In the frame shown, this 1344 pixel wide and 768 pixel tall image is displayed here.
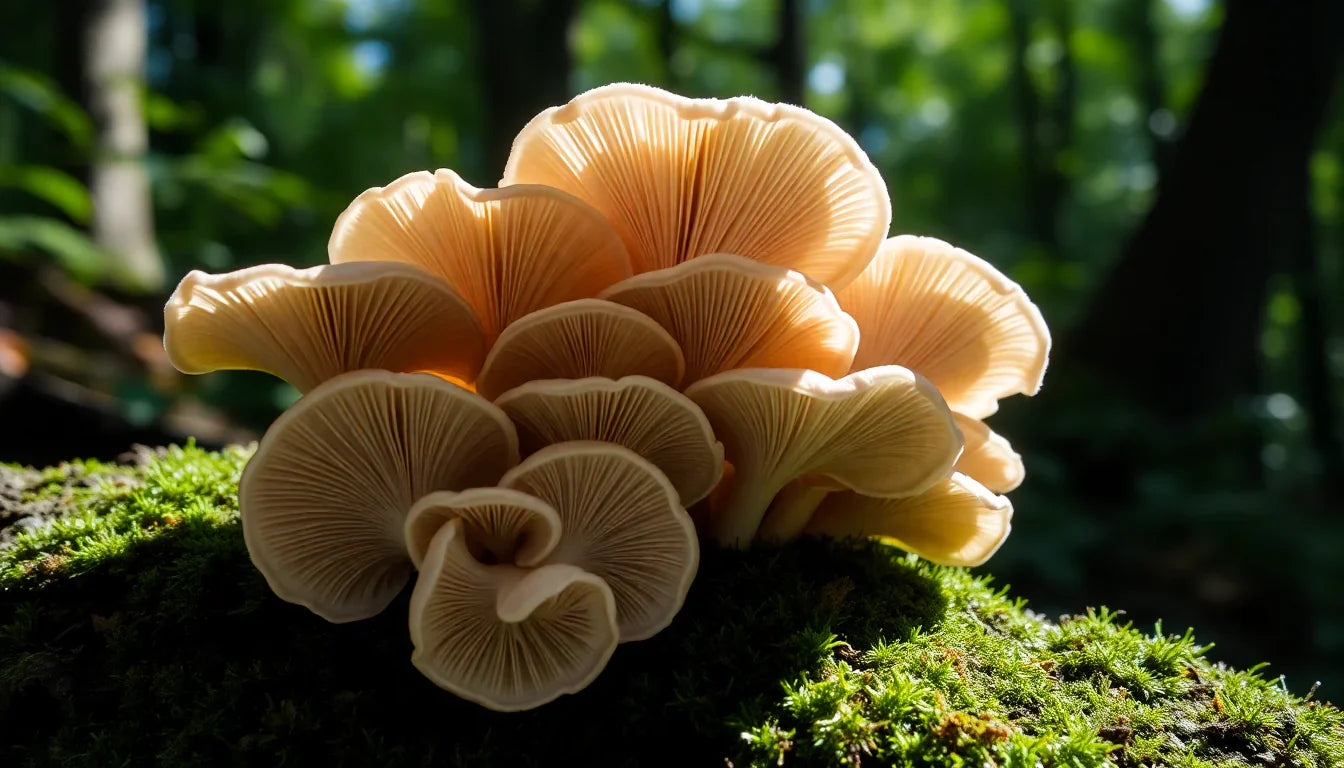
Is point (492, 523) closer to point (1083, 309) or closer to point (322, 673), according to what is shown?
point (322, 673)

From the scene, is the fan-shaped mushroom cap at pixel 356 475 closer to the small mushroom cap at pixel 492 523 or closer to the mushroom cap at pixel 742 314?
the small mushroom cap at pixel 492 523

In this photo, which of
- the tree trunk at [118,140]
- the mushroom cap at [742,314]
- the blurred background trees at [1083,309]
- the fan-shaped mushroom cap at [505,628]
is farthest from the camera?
the tree trunk at [118,140]

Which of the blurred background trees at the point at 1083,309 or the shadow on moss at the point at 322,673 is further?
the blurred background trees at the point at 1083,309

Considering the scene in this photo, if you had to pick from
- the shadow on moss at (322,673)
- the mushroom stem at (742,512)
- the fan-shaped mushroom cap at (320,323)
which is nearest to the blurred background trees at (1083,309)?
the shadow on moss at (322,673)

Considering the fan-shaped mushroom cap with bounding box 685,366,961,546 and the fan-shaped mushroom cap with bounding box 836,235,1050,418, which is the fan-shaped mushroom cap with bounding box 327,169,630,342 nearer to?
the fan-shaped mushroom cap with bounding box 685,366,961,546

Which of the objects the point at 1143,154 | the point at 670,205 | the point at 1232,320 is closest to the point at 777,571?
the point at 670,205

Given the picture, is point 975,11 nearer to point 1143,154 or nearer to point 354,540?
point 1143,154

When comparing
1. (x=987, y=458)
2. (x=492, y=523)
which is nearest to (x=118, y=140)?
(x=492, y=523)
